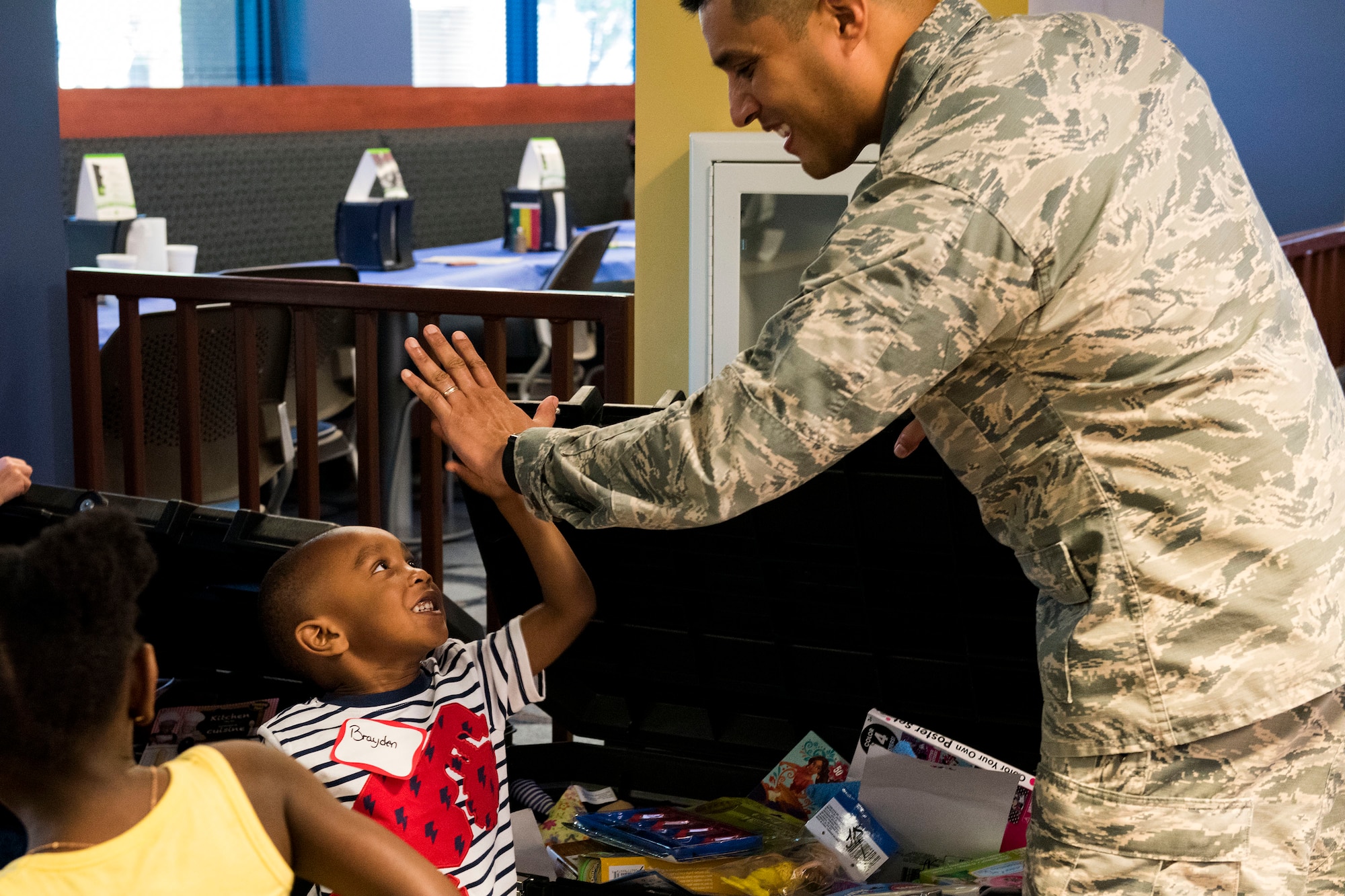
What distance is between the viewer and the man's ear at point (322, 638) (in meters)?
1.44

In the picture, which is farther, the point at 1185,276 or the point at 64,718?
the point at 1185,276

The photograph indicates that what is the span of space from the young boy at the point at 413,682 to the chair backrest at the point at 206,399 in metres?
1.58

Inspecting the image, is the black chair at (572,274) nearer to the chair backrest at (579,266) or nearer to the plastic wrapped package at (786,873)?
the chair backrest at (579,266)

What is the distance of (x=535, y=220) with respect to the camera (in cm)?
555

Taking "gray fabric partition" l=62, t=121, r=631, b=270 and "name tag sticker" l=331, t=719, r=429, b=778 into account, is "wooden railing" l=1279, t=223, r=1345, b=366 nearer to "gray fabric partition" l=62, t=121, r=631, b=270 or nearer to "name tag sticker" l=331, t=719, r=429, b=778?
"gray fabric partition" l=62, t=121, r=631, b=270

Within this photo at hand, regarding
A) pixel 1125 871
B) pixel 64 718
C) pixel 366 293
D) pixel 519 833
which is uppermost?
pixel 366 293

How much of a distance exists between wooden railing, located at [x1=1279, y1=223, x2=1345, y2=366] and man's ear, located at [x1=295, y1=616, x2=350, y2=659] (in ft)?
13.2

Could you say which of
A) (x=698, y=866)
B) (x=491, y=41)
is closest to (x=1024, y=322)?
(x=698, y=866)

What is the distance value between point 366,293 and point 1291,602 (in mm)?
1858

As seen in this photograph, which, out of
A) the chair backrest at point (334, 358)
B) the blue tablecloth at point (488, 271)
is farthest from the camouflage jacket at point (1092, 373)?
the blue tablecloth at point (488, 271)

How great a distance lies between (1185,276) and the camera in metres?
1.01

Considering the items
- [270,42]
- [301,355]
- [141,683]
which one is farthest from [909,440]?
[270,42]

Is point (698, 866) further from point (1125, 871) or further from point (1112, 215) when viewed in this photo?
point (1112, 215)

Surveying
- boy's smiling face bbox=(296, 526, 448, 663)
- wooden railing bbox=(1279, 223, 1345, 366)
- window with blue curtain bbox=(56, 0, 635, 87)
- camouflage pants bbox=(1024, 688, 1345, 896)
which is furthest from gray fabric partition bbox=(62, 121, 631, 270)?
camouflage pants bbox=(1024, 688, 1345, 896)
